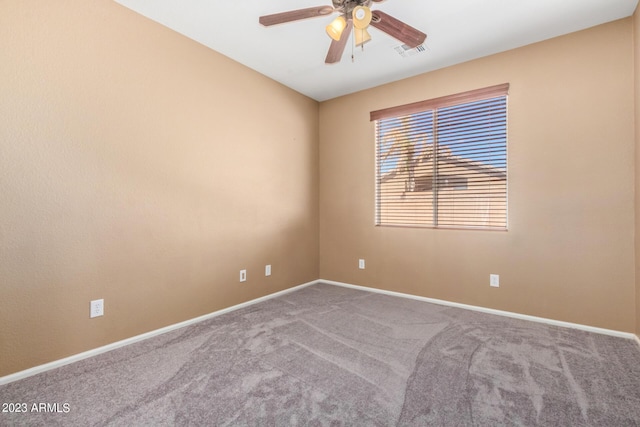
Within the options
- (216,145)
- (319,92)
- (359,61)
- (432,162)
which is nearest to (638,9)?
(432,162)

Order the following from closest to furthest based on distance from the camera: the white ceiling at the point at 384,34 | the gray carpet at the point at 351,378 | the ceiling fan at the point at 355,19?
the gray carpet at the point at 351,378
the ceiling fan at the point at 355,19
the white ceiling at the point at 384,34

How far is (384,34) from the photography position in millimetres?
2586

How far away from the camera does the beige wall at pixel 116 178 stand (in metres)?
1.82

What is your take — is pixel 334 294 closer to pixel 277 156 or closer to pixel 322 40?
pixel 277 156

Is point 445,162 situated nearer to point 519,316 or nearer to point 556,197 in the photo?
point 556,197

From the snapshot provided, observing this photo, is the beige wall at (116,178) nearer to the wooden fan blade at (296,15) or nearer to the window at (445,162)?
the wooden fan blade at (296,15)

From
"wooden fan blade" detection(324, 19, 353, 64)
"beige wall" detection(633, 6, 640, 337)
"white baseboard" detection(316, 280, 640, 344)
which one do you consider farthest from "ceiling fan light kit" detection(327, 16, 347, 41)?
"white baseboard" detection(316, 280, 640, 344)

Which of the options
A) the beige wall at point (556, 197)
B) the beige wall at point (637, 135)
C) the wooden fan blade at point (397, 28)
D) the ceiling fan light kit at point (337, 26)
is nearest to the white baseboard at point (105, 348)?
the beige wall at point (556, 197)

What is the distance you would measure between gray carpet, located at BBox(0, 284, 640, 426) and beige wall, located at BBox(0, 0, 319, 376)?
337 millimetres

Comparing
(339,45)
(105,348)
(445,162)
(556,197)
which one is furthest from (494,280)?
(105,348)

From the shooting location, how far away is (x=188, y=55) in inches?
105

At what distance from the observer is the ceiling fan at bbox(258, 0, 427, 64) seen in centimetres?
174

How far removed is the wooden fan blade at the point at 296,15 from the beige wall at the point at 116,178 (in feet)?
3.82

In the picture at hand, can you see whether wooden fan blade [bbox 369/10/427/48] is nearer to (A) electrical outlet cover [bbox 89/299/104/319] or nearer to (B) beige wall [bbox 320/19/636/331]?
(B) beige wall [bbox 320/19/636/331]
